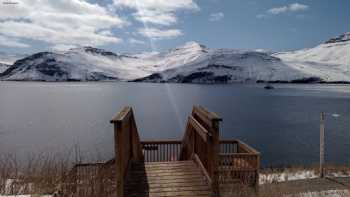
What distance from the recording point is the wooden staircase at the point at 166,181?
615 centimetres

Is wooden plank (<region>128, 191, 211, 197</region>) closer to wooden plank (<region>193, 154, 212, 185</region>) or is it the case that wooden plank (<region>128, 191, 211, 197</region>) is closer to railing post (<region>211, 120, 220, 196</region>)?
railing post (<region>211, 120, 220, 196</region>)

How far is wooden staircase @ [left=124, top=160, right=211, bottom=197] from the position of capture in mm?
6148

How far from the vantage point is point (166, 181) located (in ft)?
22.0

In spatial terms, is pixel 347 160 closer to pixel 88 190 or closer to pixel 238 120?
pixel 238 120

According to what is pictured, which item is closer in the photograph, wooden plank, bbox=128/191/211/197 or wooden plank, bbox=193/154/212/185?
wooden plank, bbox=128/191/211/197

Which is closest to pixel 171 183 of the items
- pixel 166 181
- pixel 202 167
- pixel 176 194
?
pixel 166 181

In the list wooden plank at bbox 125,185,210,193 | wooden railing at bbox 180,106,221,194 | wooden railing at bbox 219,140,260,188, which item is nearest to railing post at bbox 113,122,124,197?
wooden plank at bbox 125,185,210,193

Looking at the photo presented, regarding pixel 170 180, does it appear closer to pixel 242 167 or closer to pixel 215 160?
pixel 215 160

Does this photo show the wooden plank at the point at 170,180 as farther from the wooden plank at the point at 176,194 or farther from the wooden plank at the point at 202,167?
the wooden plank at the point at 176,194

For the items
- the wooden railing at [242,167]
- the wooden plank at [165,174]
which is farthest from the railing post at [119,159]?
the wooden railing at [242,167]

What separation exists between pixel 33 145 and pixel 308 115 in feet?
140

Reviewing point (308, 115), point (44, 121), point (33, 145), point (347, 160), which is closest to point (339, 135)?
point (347, 160)

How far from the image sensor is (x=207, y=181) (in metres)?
6.52

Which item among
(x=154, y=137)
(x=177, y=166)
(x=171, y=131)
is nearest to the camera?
(x=177, y=166)
